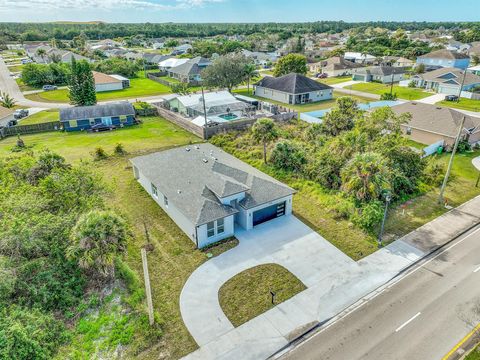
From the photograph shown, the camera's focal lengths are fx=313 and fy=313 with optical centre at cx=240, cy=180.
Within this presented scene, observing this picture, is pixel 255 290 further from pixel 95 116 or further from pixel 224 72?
pixel 224 72

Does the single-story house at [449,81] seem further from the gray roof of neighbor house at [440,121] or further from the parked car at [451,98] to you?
the gray roof of neighbor house at [440,121]

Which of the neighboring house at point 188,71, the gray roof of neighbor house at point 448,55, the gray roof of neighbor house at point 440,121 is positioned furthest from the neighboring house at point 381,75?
the neighboring house at point 188,71

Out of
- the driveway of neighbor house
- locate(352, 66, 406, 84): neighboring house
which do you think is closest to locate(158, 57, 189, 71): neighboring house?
locate(352, 66, 406, 84): neighboring house

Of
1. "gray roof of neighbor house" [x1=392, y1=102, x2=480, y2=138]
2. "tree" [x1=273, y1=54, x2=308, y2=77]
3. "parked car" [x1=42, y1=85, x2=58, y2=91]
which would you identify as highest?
"tree" [x1=273, y1=54, x2=308, y2=77]

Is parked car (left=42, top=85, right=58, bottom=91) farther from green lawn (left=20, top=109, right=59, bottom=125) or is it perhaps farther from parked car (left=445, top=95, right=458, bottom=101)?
parked car (left=445, top=95, right=458, bottom=101)

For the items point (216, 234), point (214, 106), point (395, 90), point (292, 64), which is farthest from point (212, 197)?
point (395, 90)

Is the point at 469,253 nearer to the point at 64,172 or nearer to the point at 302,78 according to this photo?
the point at 64,172
